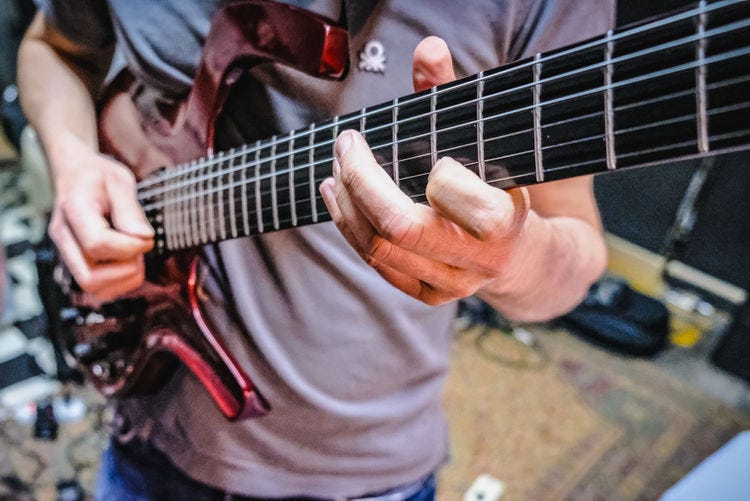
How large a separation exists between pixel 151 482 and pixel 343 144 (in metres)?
0.62

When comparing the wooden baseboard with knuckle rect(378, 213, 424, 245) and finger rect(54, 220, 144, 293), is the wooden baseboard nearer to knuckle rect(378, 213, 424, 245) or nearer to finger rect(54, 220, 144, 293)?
finger rect(54, 220, 144, 293)

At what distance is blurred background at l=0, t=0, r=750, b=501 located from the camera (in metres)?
1.77

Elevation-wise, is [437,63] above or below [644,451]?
above

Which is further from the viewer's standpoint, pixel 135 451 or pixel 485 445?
pixel 485 445

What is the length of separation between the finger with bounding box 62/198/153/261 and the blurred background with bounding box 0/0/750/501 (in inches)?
31.8

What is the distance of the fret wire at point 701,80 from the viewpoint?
296mm

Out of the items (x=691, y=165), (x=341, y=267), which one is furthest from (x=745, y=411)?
(x=341, y=267)

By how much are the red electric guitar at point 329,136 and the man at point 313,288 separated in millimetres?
44

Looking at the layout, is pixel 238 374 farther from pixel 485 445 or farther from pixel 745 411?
pixel 745 411

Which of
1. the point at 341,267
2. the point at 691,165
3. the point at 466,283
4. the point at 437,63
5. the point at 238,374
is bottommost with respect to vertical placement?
the point at 691,165

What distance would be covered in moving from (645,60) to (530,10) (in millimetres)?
307

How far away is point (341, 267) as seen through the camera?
0.65 metres

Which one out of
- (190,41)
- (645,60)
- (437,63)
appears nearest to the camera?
(645,60)

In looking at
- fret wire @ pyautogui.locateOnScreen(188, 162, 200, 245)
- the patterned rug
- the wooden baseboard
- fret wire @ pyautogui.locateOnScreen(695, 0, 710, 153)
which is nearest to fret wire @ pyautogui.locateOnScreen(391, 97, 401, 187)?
fret wire @ pyautogui.locateOnScreen(695, 0, 710, 153)
